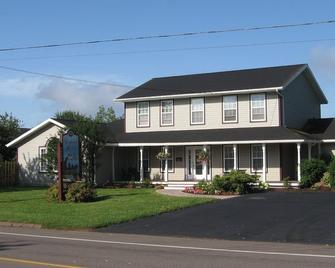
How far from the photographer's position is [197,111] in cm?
3669

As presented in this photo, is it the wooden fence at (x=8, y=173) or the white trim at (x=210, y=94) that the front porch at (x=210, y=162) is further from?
the wooden fence at (x=8, y=173)

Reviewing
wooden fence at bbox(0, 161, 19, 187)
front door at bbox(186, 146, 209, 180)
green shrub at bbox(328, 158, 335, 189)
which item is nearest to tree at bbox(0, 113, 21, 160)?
wooden fence at bbox(0, 161, 19, 187)

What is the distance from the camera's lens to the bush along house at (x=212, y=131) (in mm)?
34031

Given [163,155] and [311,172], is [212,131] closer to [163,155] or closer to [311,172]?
[163,155]

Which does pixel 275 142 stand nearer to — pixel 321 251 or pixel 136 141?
pixel 136 141

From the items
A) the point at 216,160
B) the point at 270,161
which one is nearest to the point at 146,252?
the point at 270,161

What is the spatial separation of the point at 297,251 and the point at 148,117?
83.3ft

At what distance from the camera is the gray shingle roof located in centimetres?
3533

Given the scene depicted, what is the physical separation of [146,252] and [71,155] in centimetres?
1523

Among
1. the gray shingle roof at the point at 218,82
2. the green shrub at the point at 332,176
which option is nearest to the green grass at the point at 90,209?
the green shrub at the point at 332,176

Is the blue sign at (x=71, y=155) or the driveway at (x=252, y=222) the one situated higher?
the blue sign at (x=71, y=155)

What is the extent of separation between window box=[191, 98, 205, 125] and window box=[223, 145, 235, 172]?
231cm

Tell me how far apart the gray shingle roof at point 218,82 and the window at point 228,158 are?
3.40 meters

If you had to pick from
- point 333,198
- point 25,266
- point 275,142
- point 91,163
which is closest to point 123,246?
point 25,266
